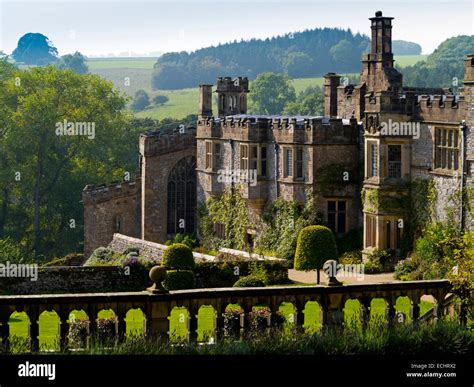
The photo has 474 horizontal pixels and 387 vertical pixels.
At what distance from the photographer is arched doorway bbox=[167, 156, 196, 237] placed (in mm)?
53969

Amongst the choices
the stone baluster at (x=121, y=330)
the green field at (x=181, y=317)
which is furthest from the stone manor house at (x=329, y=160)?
the stone baluster at (x=121, y=330)

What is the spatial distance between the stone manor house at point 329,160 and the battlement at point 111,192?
0.15 ft

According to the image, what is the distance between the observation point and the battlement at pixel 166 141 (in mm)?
53375

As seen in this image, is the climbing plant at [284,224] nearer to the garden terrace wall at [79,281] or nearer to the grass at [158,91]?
the garden terrace wall at [79,281]

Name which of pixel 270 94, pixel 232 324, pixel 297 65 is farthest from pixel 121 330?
pixel 297 65

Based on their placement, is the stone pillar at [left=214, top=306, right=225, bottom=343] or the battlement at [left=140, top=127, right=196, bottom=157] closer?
the stone pillar at [left=214, top=306, right=225, bottom=343]

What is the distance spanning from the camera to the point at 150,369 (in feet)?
60.3

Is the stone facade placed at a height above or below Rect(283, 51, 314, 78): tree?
below

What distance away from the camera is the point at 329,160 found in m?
44.5

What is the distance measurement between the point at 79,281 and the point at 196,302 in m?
18.3

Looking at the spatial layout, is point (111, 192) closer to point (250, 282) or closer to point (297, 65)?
point (250, 282)

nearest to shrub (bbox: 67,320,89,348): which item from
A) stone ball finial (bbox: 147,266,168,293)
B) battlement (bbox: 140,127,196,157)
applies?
stone ball finial (bbox: 147,266,168,293)

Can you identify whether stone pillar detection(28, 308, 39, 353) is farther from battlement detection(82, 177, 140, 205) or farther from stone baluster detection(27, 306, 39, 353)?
battlement detection(82, 177, 140, 205)

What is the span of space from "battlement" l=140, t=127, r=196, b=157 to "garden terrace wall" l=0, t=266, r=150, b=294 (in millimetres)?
15407
